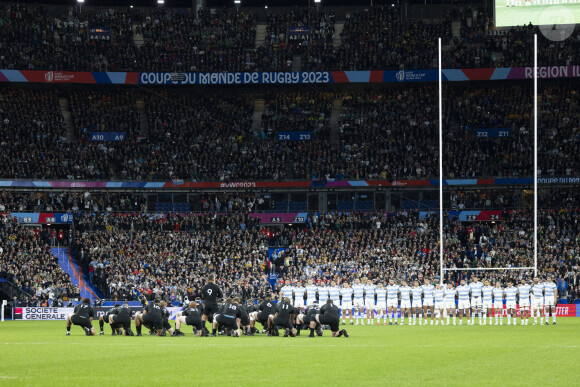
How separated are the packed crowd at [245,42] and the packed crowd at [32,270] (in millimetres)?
13987

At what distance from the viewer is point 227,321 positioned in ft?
80.6

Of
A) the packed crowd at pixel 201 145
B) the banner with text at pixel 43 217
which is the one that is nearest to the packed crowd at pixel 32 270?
the banner with text at pixel 43 217

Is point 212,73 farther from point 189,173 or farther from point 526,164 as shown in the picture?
point 526,164

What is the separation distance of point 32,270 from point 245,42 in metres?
24.0

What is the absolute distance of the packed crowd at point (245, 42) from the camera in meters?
56.8

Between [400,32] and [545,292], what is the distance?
32.1m

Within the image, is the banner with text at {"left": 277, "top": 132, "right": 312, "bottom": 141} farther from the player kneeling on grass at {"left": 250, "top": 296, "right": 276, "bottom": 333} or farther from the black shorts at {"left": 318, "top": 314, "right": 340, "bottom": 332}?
the black shorts at {"left": 318, "top": 314, "right": 340, "bottom": 332}

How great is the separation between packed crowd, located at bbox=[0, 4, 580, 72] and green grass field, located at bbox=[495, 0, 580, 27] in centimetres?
1185

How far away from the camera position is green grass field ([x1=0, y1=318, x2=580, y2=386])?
1354cm

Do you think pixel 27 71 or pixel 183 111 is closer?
pixel 27 71

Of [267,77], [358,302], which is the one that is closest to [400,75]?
[267,77]

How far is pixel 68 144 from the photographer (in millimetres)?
55750

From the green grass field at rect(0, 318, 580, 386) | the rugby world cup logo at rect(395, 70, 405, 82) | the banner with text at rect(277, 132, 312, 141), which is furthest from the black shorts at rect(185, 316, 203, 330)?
the rugby world cup logo at rect(395, 70, 405, 82)

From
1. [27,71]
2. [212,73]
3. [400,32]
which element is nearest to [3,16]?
[27,71]
